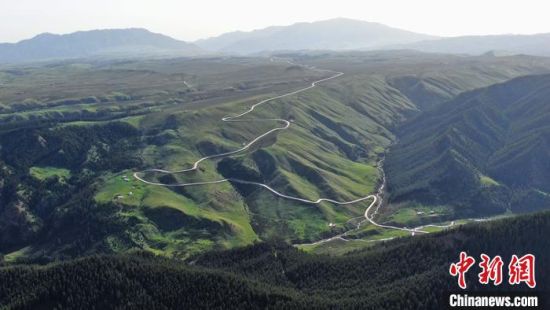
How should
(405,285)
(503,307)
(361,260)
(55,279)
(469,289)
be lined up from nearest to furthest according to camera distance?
(503,307)
(469,289)
(405,285)
(55,279)
(361,260)

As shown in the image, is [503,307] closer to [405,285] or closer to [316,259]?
[405,285]

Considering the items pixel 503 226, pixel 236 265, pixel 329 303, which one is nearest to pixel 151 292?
pixel 236 265

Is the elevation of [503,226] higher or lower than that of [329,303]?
higher

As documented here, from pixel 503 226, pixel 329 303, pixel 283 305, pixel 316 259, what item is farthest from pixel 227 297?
pixel 503 226

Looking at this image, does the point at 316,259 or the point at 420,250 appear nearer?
the point at 420,250

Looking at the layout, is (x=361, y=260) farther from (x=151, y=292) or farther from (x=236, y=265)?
(x=151, y=292)

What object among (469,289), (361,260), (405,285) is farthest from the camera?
(361,260)
